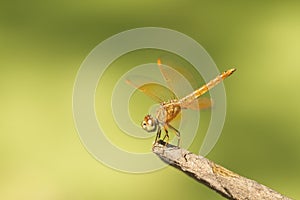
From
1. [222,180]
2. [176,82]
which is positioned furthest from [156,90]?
[222,180]

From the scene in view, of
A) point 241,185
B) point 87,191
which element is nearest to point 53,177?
point 87,191

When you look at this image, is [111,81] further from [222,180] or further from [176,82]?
[222,180]

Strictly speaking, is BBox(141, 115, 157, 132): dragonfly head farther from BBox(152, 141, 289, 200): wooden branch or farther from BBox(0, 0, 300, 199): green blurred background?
BBox(0, 0, 300, 199): green blurred background

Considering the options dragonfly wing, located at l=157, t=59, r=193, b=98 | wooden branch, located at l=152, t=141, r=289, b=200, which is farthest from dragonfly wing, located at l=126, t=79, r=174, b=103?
wooden branch, located at l=152, t=141, r=289, b=200

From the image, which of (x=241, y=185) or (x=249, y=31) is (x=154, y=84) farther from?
(x=249, y=31)

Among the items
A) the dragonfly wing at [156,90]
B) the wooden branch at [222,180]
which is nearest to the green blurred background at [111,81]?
the dragonfly wing at [156,90]

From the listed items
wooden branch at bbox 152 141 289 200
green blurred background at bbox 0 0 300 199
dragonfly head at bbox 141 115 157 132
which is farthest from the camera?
green blurred background at bbox 0 0 300 199

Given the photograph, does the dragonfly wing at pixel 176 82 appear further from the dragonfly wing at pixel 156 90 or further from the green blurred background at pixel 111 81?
the green blurred background at pixel 111 81
